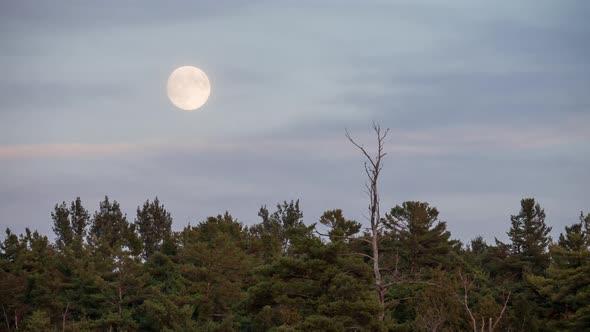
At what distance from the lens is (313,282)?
3931 cm

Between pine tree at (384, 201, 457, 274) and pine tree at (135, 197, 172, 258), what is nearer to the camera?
pine tree at (384, 201, 457, 274)

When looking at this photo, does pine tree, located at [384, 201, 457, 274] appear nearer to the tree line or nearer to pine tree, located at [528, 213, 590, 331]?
the tree line

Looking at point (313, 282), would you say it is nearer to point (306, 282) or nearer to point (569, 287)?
point (306, 282)

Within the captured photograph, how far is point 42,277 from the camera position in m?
66.6

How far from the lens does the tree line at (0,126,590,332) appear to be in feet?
128

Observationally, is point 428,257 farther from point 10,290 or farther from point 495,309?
point 10,290

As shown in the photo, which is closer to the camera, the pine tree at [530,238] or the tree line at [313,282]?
the tree line at [313,282]

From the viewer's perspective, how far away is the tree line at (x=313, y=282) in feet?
128

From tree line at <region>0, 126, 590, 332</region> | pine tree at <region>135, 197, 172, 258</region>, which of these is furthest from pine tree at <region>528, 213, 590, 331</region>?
pine tree at <region>135, 197, 172, 258</region>

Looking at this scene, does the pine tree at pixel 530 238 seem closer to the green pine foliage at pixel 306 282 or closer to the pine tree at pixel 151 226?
the green pine foliage at pixel 306 282

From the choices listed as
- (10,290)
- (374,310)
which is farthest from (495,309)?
(10,290)

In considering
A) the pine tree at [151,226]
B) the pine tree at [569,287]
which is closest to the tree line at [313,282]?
the pine tree at [569,287]

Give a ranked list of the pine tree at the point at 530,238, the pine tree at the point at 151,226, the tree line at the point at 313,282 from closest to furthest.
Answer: the tree line at the point at 313,282 < the pine tree at the point at 530,238 < the pine tree at the point at 151,226

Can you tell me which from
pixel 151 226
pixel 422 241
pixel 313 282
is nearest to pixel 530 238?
pixel 422 241
